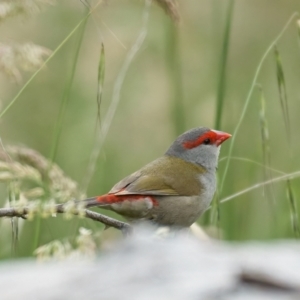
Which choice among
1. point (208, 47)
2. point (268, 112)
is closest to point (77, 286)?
point (268, 112)

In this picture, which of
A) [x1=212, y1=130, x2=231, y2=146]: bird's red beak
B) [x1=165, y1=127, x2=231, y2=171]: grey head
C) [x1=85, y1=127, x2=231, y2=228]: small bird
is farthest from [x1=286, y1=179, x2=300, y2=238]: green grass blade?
[x1=165, y1=127, x2=231, y2=171]: grey head

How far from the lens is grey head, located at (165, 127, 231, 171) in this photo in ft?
14.5

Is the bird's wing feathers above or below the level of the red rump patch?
above

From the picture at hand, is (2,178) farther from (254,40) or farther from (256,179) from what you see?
(254,40)

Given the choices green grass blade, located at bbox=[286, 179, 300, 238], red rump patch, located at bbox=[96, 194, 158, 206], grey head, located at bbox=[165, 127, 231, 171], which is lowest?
green grass blade, located at bbox=[286, 179, 300, 238]

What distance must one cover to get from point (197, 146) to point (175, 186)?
20.1 inches

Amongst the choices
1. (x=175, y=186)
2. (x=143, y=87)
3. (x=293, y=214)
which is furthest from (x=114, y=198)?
(x=143, y=87)

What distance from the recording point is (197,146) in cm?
443

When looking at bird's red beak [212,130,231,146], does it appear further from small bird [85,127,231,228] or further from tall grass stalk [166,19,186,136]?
tall grass stalk [166,19,186,136]

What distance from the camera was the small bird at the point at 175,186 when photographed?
3.62m

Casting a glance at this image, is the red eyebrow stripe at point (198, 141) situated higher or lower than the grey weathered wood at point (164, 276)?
higher

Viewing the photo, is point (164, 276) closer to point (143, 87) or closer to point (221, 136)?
point (221, 136)

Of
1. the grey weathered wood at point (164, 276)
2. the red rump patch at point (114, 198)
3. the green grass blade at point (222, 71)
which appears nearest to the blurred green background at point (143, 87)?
the red rump patch at point (114, 198)

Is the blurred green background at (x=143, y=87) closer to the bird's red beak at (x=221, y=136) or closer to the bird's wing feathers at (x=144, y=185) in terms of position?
the bird's red beak at (x=221, y=136)
